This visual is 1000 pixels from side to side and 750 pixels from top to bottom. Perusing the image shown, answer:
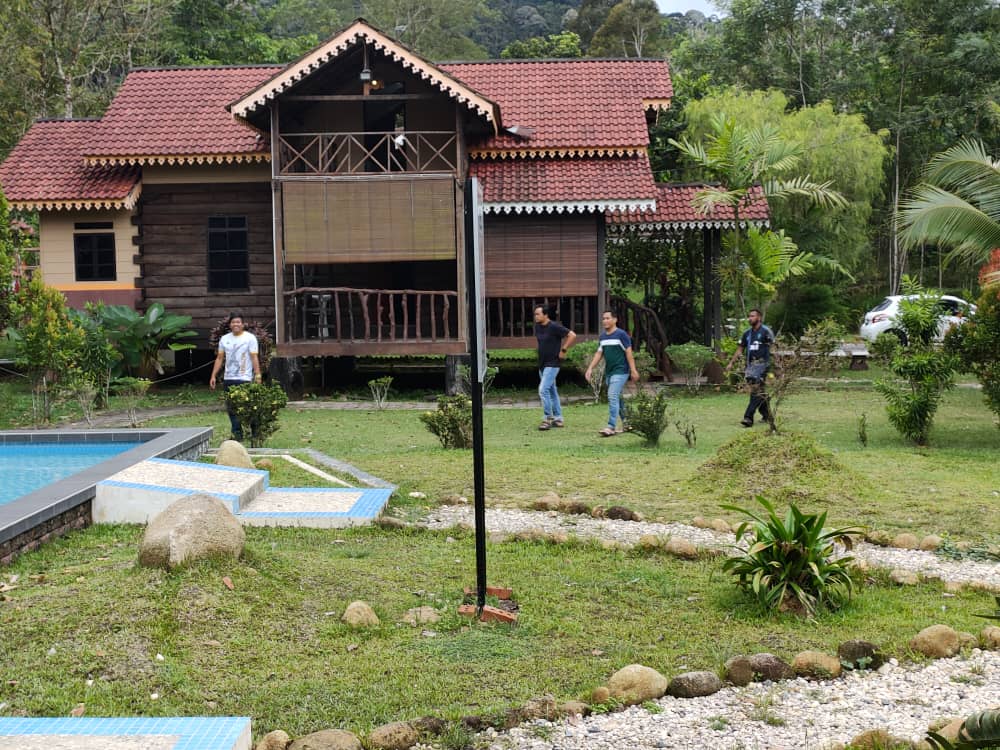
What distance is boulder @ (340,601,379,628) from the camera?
21.5 feet

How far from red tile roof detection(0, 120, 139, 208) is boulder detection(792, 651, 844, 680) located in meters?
18.9

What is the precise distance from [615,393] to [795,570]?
839 centimetres

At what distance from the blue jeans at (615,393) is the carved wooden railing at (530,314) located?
6920 mm

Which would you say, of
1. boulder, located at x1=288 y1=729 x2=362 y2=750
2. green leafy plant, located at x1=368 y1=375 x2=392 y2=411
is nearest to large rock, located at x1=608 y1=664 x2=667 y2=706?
boulder, located at x1=288 y1=729 x2=362 y2=750

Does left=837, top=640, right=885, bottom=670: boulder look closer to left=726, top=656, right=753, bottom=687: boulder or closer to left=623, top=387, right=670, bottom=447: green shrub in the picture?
left=726, top=656, right=753, bottom=687: boulder

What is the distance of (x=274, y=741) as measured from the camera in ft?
16.1

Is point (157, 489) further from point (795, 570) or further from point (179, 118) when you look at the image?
point (179, 118)

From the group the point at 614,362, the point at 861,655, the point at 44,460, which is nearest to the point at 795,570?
the point at 861,655

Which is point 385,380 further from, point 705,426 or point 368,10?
point 368,10

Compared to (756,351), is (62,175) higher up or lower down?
higher up

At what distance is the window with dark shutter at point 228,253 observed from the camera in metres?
23.0

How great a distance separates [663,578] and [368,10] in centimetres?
5512

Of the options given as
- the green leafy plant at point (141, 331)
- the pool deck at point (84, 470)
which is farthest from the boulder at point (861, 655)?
the green leafy plant at point (141, 331)

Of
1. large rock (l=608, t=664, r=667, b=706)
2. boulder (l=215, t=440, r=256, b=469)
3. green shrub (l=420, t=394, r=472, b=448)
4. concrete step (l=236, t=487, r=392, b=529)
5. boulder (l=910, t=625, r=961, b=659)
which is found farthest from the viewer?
green shrub (l=420, t=394, r=472, b=448)
